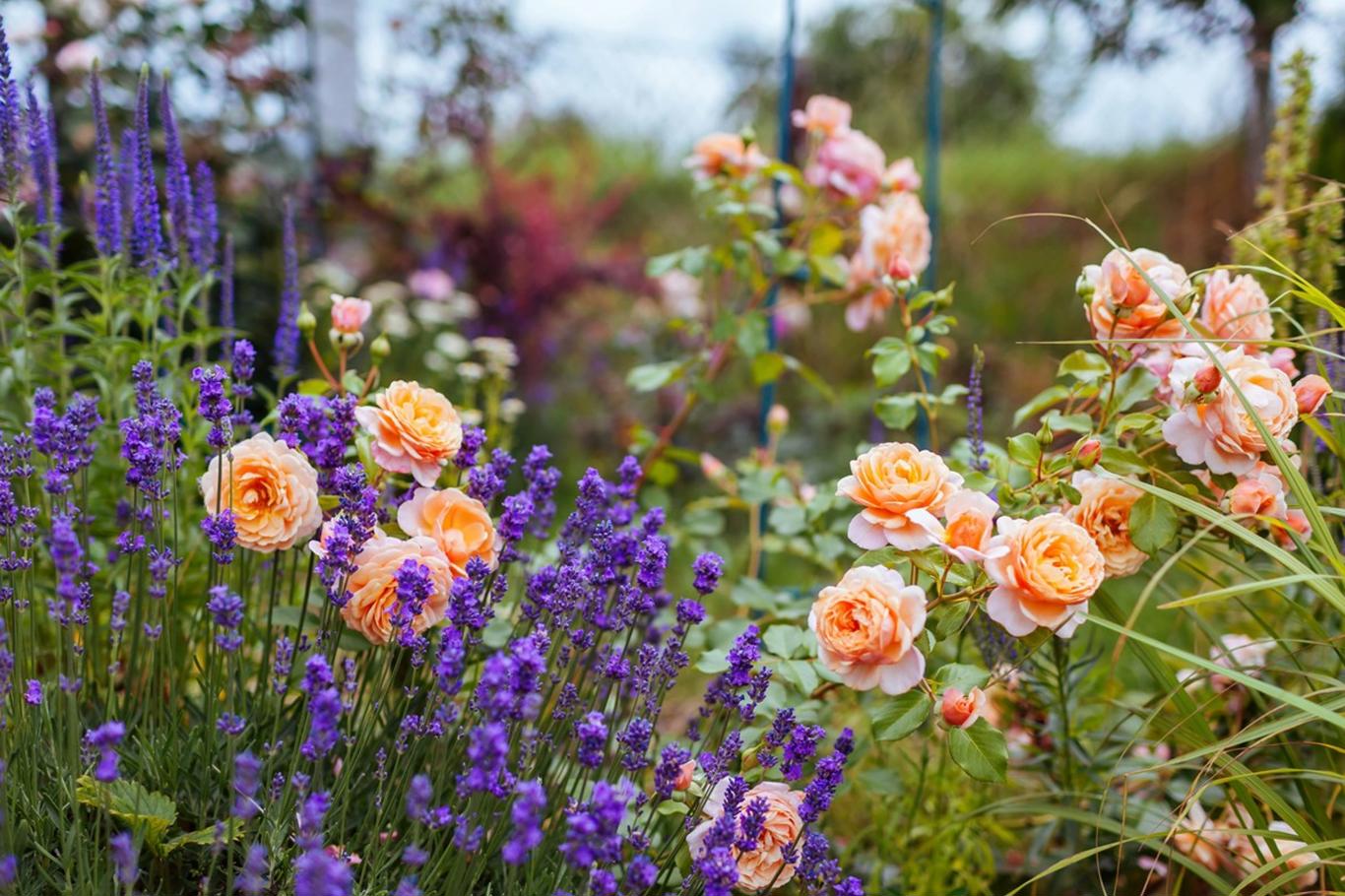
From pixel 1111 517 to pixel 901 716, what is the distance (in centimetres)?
39

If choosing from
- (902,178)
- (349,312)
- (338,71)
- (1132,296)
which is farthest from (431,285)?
(1132,296)

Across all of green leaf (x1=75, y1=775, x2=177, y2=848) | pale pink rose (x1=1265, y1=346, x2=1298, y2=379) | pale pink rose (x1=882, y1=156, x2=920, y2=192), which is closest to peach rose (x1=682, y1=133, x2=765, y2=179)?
pale pink rose (x1=882, y1=156, x2=920, y2=192)

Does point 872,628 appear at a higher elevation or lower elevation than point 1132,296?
lower

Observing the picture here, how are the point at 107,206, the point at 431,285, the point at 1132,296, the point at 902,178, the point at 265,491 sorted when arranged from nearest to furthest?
the point at 265,491 < the point at 1132,296 < the point at 107,206 < the point at 902,178 < the point at 431,285

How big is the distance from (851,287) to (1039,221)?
420 centimetres

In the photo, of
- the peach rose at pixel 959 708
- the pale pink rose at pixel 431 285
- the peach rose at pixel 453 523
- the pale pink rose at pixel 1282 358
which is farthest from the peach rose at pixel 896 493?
the pale pink rose at pixel 431 285

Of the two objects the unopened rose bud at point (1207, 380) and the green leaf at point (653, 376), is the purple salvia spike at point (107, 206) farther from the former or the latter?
the unopened rose bud at point (1207, 380)

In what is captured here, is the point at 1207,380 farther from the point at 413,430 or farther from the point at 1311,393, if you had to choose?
the point at 413,430

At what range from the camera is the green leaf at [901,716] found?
125 cm

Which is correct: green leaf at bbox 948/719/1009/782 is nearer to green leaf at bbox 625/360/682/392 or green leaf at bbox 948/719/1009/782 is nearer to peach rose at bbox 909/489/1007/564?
peach rose at bbox 909/489/1007/564

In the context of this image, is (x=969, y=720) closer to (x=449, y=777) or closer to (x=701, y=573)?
(x=701, y=573)

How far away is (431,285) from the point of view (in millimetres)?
4188

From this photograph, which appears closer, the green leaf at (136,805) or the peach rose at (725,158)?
the green leaf at (136,805)

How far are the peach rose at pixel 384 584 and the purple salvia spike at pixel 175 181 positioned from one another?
0.73 metres
